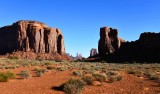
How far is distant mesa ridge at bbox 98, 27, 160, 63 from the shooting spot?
90000mm

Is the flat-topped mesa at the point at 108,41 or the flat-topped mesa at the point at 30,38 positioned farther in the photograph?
the flat-topped mesa at the point at 30,38

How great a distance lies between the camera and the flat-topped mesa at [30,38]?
399 feet

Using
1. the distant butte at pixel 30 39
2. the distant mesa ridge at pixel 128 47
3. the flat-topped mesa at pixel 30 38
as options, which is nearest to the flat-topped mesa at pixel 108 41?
the distant mesa ridge at pixel 128 47

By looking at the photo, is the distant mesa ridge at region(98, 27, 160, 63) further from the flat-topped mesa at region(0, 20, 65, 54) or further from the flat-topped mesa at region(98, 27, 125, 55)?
the flat-topped mesa at region(0, 20, 65, 54)

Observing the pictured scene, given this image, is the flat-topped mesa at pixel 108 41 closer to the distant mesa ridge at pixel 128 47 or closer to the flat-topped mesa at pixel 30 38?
the distant mesa ridge at pixel 128 47

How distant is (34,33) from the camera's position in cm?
12462

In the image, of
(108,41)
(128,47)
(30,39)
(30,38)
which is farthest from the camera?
(30,38)

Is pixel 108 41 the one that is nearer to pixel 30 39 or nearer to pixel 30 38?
pixel 30 39

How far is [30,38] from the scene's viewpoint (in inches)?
4899

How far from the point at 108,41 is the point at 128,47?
1068 centimetres

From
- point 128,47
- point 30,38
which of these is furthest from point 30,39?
point 128,47

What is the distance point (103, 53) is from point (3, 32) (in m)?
51.3

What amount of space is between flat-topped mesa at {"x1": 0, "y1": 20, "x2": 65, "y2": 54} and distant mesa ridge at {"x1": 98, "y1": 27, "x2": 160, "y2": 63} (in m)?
25.3

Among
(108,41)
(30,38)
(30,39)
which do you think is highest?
(30,38)
